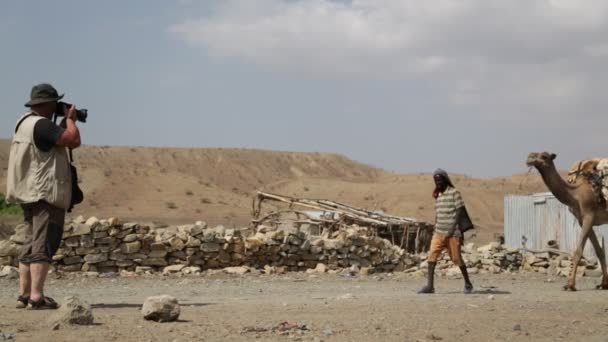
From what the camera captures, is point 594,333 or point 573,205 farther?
point 573,205

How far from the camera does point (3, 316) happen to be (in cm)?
687

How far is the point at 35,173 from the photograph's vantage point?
24.0 ft

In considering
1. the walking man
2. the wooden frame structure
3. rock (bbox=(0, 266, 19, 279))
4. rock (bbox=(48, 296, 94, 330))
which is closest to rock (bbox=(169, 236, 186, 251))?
rock (bbox=(0, 266, 19, 279))

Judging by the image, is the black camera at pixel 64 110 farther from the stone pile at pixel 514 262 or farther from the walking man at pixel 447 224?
the stone pile at pixel 514 262

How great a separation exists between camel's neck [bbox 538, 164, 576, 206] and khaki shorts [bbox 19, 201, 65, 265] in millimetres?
7290

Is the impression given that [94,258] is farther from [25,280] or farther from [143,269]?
[25,280]

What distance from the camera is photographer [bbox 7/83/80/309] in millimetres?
7219

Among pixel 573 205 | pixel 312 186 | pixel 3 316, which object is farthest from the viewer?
pixel 312 186

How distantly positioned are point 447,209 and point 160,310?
18.2ft

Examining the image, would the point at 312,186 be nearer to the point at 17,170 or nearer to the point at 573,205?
the point at 573,205

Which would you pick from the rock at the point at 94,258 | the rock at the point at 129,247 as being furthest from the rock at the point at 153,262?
the rock at the point at 94,258

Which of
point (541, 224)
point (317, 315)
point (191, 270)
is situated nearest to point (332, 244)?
point (191, 270)

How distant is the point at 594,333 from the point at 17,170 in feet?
18.6

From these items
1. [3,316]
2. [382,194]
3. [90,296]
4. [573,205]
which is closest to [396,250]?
[573,205]
